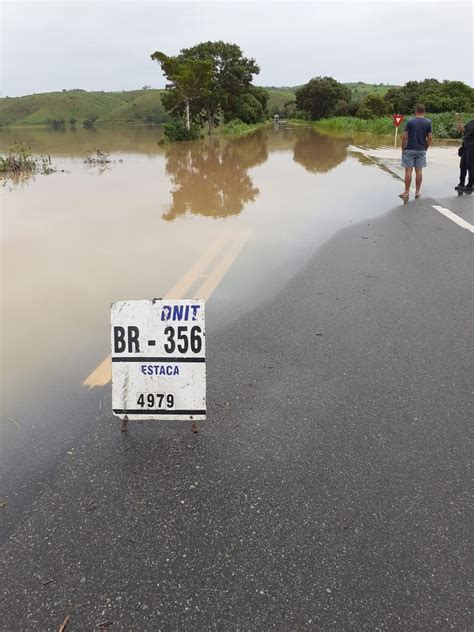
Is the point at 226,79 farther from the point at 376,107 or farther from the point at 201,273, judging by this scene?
the point at 201,273

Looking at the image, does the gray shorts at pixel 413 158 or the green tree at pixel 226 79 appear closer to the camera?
the gray shorts at pixel 413 158

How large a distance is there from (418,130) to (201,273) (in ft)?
22.4

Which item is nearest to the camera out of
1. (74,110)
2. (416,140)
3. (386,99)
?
(416,140)

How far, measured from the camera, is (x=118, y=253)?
Result: 666 cm

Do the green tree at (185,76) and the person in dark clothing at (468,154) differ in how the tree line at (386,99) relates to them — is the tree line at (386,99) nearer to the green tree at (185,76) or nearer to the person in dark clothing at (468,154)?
the green tree at (185,76)

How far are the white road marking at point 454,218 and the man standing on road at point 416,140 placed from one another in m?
0.93

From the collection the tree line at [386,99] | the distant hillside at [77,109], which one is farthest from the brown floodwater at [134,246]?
the distant hillside at [77,109]

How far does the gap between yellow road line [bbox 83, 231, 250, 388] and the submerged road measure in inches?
11.0

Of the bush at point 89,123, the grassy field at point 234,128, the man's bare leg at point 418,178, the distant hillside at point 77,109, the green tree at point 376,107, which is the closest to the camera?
the man's bare leg at point 418,178

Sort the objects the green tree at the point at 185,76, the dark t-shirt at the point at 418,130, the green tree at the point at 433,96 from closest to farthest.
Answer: the dark t-shirt at the point at 418,130 → the green tree at the point at 185,76 → the green tree at the point at 433,96

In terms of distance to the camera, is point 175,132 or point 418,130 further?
point 175,132

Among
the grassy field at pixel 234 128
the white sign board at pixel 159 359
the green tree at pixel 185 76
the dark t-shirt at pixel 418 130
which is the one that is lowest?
the white sign board at pixel 159 359

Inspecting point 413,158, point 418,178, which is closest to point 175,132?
point 418,178

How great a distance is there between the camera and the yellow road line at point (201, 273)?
359 centimetres
